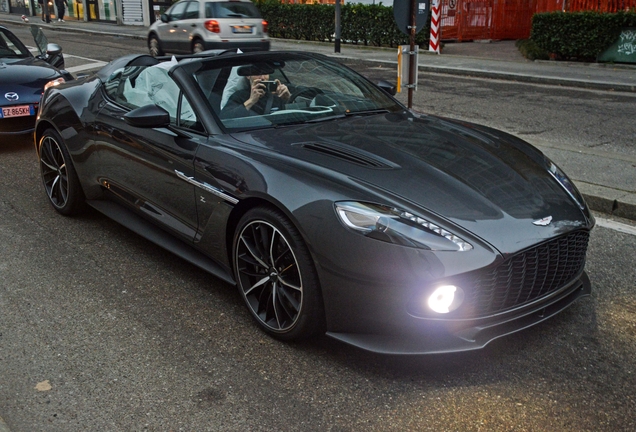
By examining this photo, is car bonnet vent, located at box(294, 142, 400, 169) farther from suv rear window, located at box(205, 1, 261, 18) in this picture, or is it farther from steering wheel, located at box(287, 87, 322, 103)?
suv rear window, located at box(205, 1, 261, 18)

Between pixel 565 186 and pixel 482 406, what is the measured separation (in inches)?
57.8

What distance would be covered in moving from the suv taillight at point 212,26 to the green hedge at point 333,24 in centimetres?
616

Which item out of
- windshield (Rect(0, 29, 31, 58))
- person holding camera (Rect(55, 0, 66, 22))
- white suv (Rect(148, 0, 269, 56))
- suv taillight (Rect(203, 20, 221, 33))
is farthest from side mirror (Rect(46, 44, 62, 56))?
person holding camera (Rect(55, 0, 66, 22))

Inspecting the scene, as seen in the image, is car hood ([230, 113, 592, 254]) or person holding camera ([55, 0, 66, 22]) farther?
person holding camera ([55, 0, 66, 22])

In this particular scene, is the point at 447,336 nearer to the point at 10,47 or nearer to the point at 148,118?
the point at 148,118

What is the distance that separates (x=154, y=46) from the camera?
798 inches

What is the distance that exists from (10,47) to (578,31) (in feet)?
43.6

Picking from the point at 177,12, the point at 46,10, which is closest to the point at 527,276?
the point at 177,12

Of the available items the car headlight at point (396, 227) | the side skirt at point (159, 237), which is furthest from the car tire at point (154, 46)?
the car headlight at point (396, 227)

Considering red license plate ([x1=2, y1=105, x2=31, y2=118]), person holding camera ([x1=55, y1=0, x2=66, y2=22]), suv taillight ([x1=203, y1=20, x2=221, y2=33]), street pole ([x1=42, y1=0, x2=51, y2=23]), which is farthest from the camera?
person holding camera ([x1=55, y1=0, x2=66, y2=22])

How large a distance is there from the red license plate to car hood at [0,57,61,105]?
2.7 inches

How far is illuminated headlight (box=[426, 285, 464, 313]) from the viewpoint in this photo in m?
3.09

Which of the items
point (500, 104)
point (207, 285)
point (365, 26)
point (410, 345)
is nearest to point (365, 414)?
point (410, 345)

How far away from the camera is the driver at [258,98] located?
433 cm
